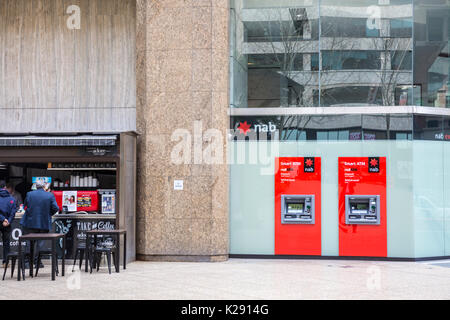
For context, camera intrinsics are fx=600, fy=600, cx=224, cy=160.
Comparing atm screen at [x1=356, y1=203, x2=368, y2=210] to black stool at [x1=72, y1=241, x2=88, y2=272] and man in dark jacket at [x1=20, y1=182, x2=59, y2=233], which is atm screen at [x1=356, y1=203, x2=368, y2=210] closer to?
black stool at [x1=72, y1=241, x2=88, y2=272]

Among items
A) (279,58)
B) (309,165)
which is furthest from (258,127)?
(279,58)

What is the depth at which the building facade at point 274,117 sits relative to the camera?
12.2 m

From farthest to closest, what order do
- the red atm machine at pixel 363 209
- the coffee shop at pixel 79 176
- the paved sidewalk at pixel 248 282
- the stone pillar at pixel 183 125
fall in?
the red atm machine at pixel 363 209, the stone pillar at pixel 183 125, the coffee shop at pixel 79 176, the paved sidewalk at pixel 248 282

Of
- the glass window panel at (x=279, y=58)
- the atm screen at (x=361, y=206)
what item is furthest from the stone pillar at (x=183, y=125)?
the atm screen at (x=361, y=206)

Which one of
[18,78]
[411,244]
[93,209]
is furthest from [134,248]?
[411,244]

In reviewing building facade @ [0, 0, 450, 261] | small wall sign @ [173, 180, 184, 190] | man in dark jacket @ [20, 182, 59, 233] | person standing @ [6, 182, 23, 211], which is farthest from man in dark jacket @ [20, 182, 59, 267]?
small wall sign @ [173, 180, 184, 190]

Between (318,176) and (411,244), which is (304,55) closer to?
(318,176)

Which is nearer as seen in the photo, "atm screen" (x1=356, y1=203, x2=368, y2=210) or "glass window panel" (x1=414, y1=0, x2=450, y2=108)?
"atm screen" (x1=356, y1=203, x2=368, y2=210)

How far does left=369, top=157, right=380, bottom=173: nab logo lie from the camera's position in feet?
40.8

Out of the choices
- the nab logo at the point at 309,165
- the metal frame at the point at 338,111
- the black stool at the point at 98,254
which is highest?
the metal frame at the point at 338,111

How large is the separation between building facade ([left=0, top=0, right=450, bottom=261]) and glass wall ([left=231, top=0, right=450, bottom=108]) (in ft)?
0.08

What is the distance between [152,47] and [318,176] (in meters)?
4.38

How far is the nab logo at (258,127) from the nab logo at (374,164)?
2105 millimetres

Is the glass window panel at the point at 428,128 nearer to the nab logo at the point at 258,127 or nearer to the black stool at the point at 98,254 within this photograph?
the nab logo at the point at 258,127
